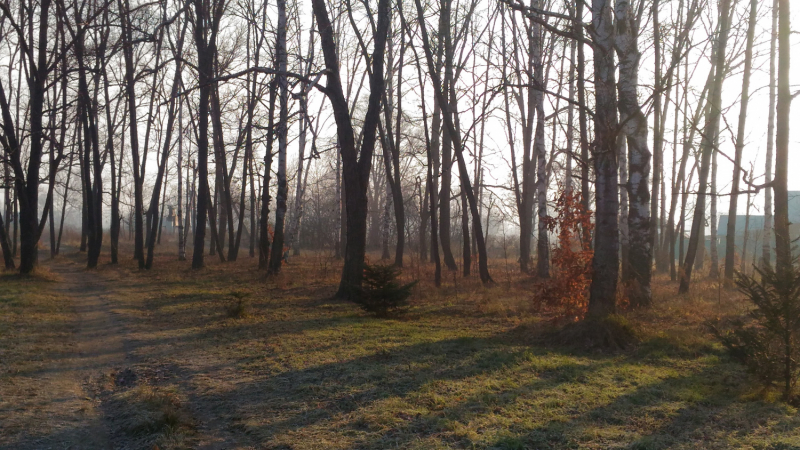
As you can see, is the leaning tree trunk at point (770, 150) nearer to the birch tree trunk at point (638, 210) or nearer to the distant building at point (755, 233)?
the distant building at point (755, 233)

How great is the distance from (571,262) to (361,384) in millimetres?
4599

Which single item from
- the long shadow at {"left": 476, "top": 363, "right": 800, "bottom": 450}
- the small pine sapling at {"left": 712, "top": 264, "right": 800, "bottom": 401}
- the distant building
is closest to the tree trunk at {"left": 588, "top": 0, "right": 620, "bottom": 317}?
the long shadow at {"left": 476, "top": 363, "right": 800, "bottom": 450}

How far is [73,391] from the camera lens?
5.94 metres

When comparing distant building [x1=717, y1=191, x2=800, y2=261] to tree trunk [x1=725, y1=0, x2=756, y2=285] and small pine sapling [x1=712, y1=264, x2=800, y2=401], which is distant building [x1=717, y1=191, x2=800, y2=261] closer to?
tree trunk [x1=725, y1=0, x2=756, y2=285]

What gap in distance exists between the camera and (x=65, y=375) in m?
6.50

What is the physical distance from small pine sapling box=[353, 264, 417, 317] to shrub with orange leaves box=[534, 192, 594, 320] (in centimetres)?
247

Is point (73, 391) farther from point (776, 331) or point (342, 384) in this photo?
point (776, 331)

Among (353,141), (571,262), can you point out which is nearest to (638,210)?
(571,262)

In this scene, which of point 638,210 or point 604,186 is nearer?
point 604,186

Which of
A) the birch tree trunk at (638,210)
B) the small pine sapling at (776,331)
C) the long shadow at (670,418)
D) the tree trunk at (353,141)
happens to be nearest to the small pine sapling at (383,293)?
the tree trunk at (353,141)

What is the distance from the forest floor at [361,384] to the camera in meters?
4.63

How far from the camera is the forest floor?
463 centimetres

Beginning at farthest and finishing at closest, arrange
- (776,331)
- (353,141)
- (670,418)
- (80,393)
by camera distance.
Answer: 1. (353,141)
2. (80,393)
3. (776,331)
4. (670,418)

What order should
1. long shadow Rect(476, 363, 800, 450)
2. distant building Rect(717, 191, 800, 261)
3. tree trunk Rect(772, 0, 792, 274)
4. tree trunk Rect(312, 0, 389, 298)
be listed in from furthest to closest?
distant building Rect(717, 191, 800, 261) → tree trunk Rect(312, 0, 389, 298) → tree trunk Rect(772, 0, 792, 274) → long shadow Rect(476, 363, 800, 450)
